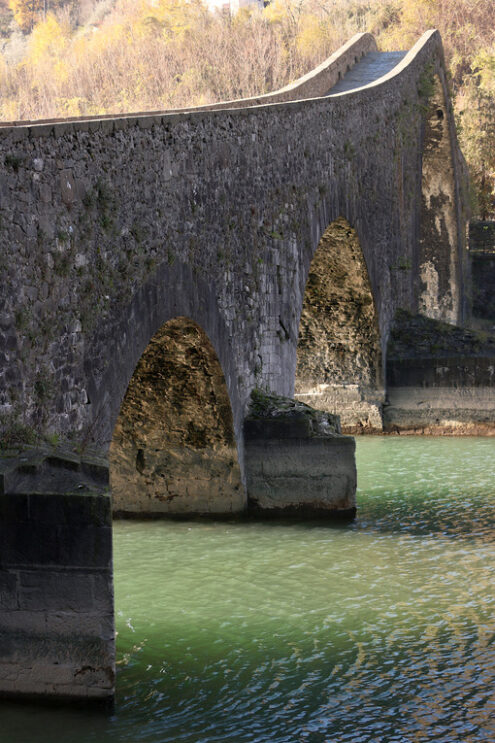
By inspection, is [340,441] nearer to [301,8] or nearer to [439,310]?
[439,310]

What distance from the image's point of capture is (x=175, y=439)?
11156 mm

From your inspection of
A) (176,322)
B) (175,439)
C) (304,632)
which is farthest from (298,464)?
(304,632)

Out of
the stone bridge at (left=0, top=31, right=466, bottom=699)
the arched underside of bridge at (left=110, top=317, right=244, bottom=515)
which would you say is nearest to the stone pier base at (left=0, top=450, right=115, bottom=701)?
the stone bridge at (left=0, top=31, right=466, bottom=699)

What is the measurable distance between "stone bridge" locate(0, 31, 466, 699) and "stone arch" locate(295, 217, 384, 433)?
34mm

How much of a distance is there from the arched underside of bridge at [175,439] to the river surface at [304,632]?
1.07 ft

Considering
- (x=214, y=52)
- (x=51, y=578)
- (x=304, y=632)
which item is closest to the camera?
(x=51, y=578)

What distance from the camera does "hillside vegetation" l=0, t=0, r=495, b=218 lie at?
4616 centimetres

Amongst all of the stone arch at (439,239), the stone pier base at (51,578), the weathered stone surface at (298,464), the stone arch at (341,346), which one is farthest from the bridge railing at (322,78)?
the stone pier base at (51,578)

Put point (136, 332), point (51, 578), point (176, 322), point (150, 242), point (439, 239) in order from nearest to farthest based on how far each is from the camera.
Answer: point (51, 578)
point (136, 332)
point (150, 242)
point (176, 322)
point (439, 239)

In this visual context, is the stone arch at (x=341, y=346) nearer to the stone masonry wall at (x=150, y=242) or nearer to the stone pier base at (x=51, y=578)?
the stone masonry wall at (x=150, y=242)

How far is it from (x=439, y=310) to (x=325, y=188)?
45.9 feet

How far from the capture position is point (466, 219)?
31.5m

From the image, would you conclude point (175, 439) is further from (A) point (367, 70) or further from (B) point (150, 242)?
(A) point (367, 70)

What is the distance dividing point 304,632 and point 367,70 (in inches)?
682
